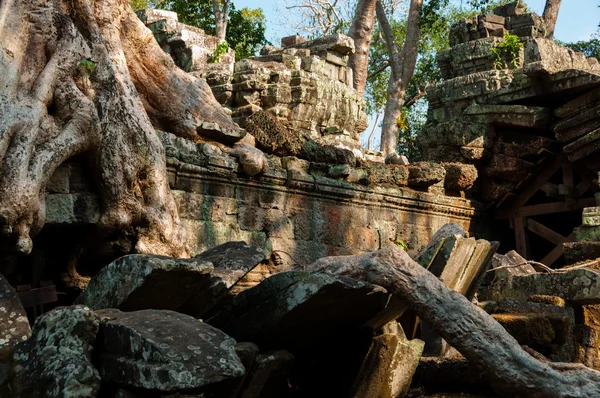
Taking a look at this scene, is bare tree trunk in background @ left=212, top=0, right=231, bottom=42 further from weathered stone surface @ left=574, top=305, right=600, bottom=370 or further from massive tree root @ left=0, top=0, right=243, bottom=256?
weathered stone surface @ left=574, top=305, right=600, bottom=370

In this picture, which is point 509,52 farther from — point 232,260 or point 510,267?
point 232,260

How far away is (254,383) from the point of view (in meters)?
2.79

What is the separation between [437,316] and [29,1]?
12.1ft

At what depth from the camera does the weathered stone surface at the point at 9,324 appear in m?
2.50

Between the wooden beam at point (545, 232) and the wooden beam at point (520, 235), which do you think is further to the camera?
the wooden beam at point (520, 235)

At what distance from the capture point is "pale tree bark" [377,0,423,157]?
2161cm

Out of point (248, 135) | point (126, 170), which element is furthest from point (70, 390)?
point (248, 135)

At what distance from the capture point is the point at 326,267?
11.5ft

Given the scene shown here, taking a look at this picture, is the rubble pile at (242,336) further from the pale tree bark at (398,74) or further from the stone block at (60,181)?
the pale tree bark at (398,74)

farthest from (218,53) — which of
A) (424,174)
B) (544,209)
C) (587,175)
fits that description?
(587,175)

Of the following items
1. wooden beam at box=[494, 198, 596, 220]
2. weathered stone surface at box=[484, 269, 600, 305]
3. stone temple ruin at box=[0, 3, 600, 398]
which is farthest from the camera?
wooden beam at box=[494, 198, 596, 220]

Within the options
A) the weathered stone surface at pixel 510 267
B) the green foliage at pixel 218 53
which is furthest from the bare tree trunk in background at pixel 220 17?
the weathered stone surface at pixel 510 267

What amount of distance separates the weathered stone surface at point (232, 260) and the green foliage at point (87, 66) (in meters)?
2.26

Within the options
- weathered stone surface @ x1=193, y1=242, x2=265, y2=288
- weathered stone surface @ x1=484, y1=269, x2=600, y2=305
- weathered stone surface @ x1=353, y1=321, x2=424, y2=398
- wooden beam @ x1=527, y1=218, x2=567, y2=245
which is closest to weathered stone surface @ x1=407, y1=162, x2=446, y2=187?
wooden beam @ x1=527, y1=218, x2=567, y2=245
